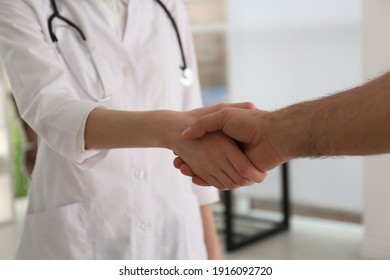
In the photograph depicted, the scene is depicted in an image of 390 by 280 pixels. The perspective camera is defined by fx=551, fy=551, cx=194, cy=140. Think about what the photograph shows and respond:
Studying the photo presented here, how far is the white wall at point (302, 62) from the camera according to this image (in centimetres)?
357

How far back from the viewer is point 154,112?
1047 millimetres

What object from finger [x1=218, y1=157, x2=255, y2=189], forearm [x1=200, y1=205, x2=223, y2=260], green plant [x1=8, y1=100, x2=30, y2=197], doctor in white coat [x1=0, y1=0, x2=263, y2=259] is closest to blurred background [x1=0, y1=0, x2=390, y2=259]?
green plant [x1=8, y1=100, x2=30, y2=197]

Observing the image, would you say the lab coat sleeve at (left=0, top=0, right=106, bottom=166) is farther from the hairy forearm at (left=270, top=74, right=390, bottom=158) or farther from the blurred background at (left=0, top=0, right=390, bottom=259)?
the blurred background at (left=0, top=0, right=390, bottom=259)

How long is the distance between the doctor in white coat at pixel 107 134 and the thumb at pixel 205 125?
15 millimetres

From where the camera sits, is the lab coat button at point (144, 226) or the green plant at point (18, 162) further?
the green plant at point (18, 162)

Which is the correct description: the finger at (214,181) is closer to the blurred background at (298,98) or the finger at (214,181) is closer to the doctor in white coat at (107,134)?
the doctor in white coat at (107,134)

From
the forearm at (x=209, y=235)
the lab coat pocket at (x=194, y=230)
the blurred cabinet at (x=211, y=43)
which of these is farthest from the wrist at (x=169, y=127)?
the blurred cabinet at (x=211, y=43)

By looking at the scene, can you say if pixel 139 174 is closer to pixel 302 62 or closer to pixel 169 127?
pixel 169 127

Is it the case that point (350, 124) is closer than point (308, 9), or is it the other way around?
point (350, 124)

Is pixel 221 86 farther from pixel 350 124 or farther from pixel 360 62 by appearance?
pixel 350 124

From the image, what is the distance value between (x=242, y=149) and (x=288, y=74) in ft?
9.38

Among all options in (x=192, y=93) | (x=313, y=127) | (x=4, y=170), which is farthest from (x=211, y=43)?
(x=313, y=127)

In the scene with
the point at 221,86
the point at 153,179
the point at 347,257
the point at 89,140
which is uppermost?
the point at 89,140
